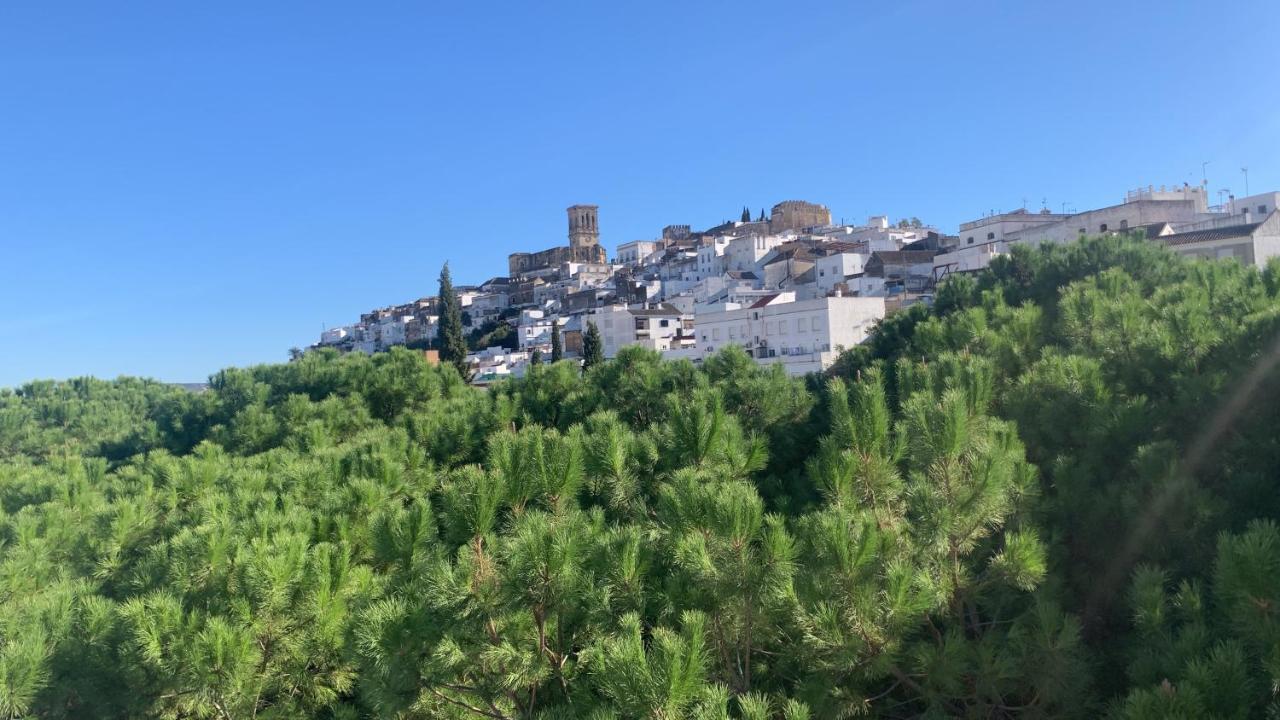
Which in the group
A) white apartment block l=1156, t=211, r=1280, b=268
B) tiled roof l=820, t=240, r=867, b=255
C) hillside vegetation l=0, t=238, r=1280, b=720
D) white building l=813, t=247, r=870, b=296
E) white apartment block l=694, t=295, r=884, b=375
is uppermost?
tiled roof l=820, t=240, r=867, b=255

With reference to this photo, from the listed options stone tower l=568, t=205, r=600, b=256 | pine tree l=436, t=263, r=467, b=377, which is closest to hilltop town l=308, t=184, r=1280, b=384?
pine tree l=436, t=263, r=467, b=377

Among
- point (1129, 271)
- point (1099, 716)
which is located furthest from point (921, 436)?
point (1129, 271)

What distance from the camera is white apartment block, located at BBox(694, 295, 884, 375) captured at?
819 inches

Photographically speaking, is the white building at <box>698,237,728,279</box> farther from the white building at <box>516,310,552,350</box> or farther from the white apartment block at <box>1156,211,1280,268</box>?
the white apartment block at <box>1156,211,1280,268</box>

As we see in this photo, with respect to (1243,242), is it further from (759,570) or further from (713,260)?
(713,260)

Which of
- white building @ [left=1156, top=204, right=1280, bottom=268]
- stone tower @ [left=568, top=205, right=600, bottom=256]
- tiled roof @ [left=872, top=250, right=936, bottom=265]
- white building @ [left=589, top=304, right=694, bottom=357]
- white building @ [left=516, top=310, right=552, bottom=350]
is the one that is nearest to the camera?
white building @ [left=1156, top=204, right=1280, bottom=268]

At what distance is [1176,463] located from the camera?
11.6 feet

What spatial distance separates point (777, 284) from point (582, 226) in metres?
44.9

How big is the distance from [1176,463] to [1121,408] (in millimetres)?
828

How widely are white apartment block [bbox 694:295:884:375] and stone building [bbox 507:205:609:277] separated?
151ft

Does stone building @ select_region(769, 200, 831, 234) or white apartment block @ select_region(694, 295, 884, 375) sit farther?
stone building @ select_region(769, 200, 831, 234)

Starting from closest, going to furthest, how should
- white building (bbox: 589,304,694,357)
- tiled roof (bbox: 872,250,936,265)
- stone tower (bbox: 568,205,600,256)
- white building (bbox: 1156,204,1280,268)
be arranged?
white building (bbox: 1156,204,1280,268)
white building (bbox: 589,304,694,357)
tiled roof (bbox: 872,250,936,265)
stone tower (bbox: 568,205,600,256)

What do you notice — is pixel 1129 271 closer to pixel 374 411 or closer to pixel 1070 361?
pixel 1070 361

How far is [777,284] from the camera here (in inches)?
1490
